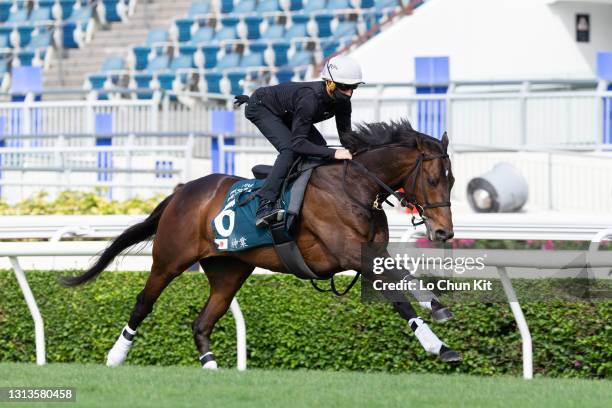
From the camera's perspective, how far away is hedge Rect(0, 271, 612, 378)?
260 inches

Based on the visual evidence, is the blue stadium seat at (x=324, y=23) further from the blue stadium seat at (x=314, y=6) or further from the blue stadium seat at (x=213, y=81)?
the blue stadium seat at (x=213, y=81)

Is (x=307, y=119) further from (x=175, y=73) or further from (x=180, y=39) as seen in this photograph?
(x=180, y=39)

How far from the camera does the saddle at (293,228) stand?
247 inches

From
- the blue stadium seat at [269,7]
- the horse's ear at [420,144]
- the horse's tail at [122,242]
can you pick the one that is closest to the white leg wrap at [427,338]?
the horse's ear at [420,144]

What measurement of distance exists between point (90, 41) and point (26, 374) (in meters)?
16.3

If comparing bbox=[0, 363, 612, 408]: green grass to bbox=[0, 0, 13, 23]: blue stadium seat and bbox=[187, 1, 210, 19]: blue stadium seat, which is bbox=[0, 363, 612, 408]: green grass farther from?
→ bbox=[0, 0, 13, 23]: blue stadium seat

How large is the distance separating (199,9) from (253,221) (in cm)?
1412

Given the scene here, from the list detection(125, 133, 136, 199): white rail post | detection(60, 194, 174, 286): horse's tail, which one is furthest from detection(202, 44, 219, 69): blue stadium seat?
detection(60, 194, 174, 286): horse's tail

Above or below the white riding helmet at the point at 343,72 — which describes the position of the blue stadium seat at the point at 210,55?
below

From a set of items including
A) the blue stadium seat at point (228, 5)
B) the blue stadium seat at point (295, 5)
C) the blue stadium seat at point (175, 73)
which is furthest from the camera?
the blue stadium seat at point (228, 5)

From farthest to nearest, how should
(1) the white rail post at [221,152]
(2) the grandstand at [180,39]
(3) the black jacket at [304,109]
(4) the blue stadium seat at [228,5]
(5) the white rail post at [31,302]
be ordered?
(4) the blue stadium seat at [228,5]
(2) the grandstand at [180,39]
(1) the white rail post at [221,152]
(5) the white rail post at [31,302]
(3) the black jacket at [304,109]

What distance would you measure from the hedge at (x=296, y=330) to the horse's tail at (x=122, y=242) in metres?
0.49

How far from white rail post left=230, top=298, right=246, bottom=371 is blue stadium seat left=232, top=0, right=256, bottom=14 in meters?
12.9

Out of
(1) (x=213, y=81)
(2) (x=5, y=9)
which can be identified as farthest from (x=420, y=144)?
(2) (x=5, y=9)
